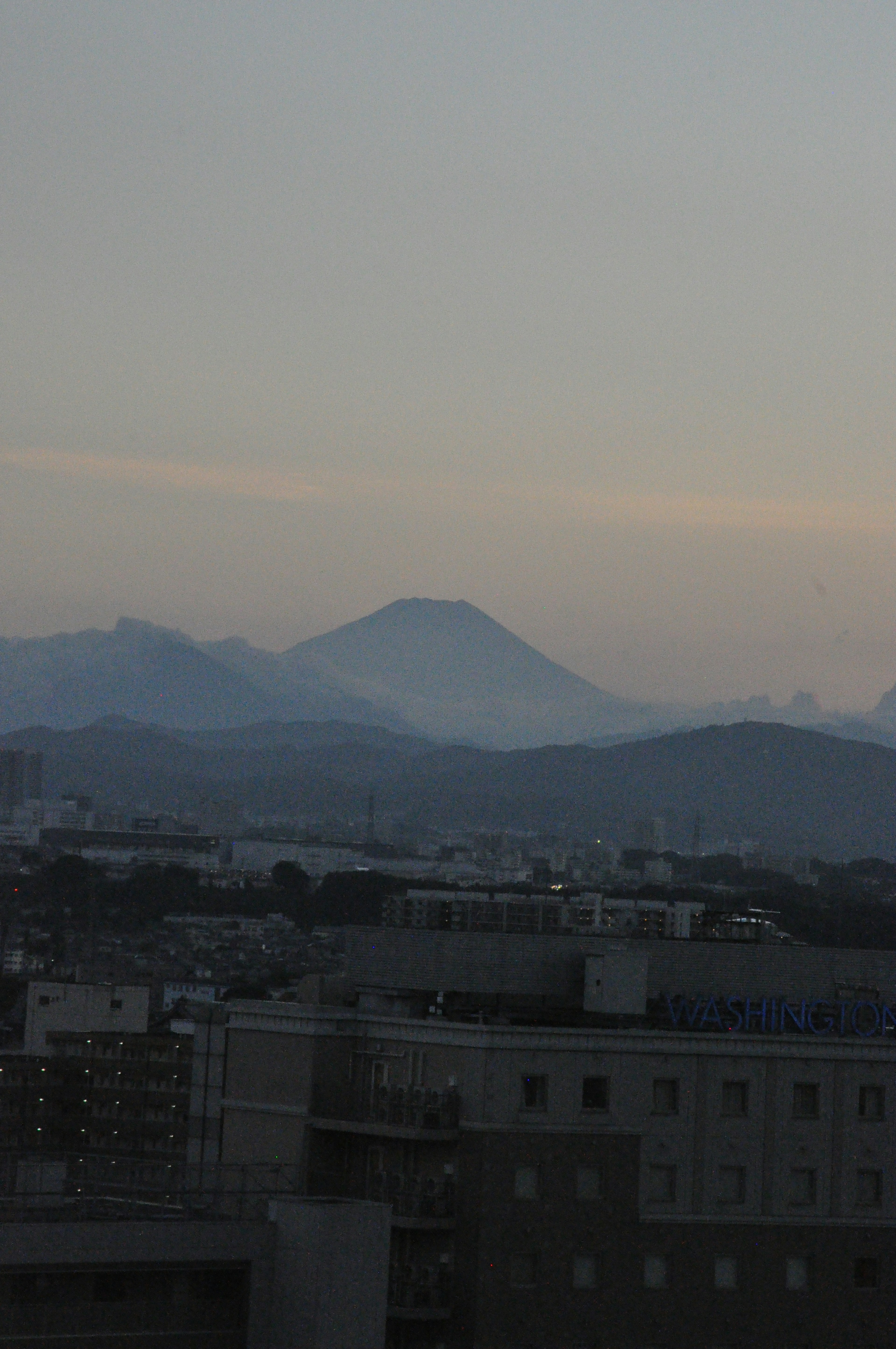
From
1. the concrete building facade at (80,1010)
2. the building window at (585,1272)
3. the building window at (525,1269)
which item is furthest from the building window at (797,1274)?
the concrete building facade at (80,1010)

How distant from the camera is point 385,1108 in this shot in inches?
1186

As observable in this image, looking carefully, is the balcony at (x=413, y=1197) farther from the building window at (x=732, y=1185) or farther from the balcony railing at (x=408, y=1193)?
the building window at (x=732, y=1185)

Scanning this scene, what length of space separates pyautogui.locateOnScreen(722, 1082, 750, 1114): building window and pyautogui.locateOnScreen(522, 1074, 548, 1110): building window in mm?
2434

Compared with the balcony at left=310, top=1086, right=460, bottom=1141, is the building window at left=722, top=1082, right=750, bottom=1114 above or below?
above

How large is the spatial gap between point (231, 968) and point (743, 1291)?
353 feet

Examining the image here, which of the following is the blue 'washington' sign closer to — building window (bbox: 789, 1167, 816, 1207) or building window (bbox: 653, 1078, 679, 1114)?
building window (bbox: 653, 1078, 679, 1114)

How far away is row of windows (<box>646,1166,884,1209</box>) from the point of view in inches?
1189

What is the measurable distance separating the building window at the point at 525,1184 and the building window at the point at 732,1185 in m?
2.49

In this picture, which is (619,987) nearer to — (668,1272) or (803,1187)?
(803,1187)

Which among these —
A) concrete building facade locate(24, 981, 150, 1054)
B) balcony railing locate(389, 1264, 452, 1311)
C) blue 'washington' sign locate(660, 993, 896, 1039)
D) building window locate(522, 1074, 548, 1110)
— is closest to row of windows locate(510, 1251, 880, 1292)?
balcony railing locate(389, 1264, 452, 1311)

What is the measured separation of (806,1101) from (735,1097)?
3.26 ft

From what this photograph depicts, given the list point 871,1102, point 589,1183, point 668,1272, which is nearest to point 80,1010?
point 871,1102

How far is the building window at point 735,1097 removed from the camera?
30781 millimetres

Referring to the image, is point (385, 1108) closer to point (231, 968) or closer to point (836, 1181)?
point (836, 1181)
